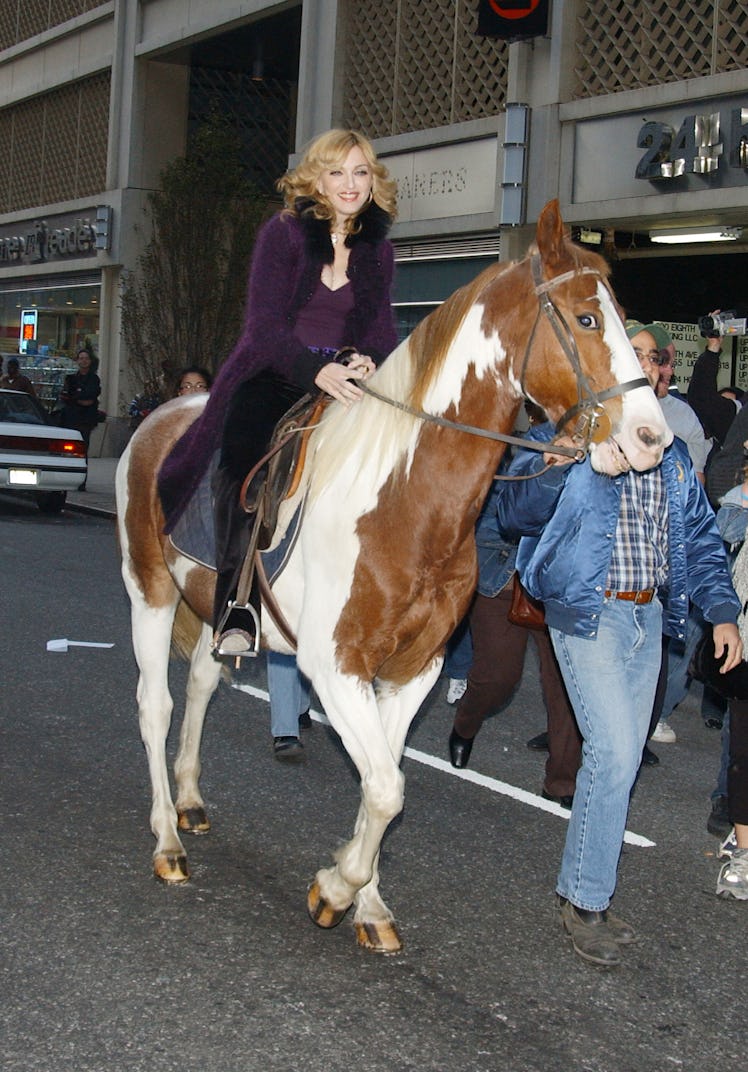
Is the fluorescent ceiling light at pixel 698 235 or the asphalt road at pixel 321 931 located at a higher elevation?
the fluorescent ceiling light at pixel 698 235

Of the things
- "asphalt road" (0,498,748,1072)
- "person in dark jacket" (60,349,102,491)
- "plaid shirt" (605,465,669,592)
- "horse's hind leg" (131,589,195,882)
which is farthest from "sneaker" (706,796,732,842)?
"person in dark jacket" (60,349,102,491)

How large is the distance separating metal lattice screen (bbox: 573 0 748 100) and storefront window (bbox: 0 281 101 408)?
15282mm

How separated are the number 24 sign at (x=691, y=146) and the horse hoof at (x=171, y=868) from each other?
11555 millimetres

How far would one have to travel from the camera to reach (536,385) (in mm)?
3990

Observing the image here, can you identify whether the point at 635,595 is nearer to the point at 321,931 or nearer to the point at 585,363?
the point at 585,363

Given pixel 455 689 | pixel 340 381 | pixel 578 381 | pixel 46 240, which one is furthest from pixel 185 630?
pixel 46 240

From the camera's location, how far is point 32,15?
107 ft

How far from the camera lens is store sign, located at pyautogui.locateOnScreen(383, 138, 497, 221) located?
725 inches

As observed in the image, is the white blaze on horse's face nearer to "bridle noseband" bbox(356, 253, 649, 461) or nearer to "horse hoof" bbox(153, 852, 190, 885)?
"bridle noseband" bbox(356, 253, 649, 461)

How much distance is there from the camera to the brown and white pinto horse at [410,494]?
3910mm

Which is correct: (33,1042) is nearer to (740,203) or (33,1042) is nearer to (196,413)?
(196,413)

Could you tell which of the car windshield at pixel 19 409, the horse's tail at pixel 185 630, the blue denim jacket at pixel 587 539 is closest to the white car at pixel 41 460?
the car windshield at pixel 19 409

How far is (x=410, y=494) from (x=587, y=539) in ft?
1.96

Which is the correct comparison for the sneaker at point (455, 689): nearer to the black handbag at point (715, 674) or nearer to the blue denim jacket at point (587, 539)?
the black handbag at point (715, 674)
